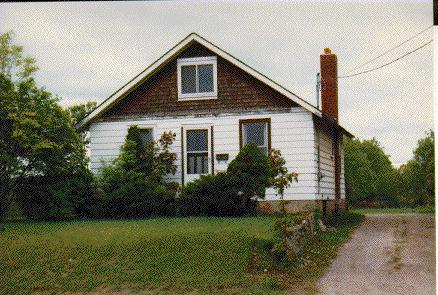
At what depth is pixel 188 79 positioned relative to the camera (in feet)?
65.7

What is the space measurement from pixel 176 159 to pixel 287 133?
3.91m

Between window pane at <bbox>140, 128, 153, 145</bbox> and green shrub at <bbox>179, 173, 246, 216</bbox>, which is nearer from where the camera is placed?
green shrub at <bbox>179, 173, 246, 216</bbox>

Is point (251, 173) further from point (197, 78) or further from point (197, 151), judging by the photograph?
point (197, 78)

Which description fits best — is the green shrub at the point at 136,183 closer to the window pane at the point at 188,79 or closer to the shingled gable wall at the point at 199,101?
the shingled gable wall at the point at 199,101

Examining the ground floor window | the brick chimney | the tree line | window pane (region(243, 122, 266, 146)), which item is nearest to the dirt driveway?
the ground floor window

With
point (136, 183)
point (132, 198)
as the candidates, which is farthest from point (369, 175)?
point (132, 198)

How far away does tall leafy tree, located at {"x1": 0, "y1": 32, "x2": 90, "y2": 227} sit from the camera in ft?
53.7

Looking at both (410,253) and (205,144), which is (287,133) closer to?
(205,144)

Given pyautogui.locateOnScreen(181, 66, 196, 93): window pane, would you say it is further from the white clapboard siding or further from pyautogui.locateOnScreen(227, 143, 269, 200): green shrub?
pyautogui.locateOnScreen(227, 143, 269, 200): green shrub

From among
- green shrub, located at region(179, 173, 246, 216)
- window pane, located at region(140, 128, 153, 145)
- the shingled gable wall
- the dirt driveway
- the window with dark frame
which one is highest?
the shingled gable wall

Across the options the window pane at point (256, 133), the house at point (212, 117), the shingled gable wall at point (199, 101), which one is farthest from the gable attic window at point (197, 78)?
the window pane at point (256, 133)

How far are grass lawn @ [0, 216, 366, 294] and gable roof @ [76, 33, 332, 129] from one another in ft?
20.6

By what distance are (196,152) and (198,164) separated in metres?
0.43

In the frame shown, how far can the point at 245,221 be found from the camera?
14.9m
